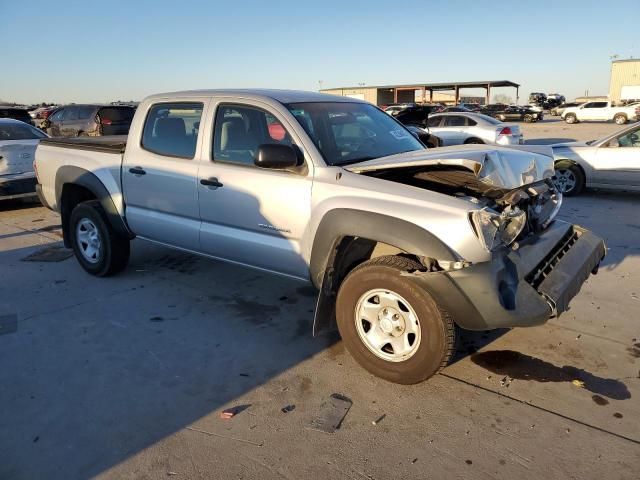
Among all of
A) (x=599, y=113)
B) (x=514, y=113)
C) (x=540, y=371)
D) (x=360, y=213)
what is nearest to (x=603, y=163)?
(x=540, y=371)

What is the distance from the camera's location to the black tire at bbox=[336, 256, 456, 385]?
10.0 feet

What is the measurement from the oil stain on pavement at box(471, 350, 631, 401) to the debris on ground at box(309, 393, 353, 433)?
107 cm

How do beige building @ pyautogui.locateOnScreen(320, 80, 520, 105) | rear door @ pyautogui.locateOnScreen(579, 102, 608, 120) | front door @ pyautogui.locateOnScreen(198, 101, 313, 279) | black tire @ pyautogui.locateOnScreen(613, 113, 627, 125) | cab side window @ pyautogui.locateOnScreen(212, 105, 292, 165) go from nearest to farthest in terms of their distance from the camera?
1. front door @ pyautogui.locateOnScreen(198, 101, 313, 279)
2. cab side window @ pyautogui.locateOnScreen(212, 105, 292, 165)
3. black tire @ pyautogui.locateOnScreen(613, 113, 627, 125)
4. rear door @ pyautogui.locateOnScreen(579, 102, 608, 120)
5. beige building @ pyautogui.locateOnScreen(320, 80, 520, 105)

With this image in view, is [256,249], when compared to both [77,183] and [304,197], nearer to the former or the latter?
[304,197]

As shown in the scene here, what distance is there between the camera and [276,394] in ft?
10.6

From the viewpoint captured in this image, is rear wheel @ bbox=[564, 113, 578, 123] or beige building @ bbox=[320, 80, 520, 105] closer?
rear wheel @ bbox=[564, 113, 578, 123]

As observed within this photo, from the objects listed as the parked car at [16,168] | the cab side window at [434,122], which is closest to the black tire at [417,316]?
the parked car at [16,168]

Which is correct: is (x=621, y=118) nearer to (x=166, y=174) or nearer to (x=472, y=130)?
(x=472, y=130)

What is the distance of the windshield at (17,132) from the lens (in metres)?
9.30

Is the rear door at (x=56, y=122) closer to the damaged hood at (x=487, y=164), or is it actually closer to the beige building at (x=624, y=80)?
the damaged hood at (x=487, y=164)

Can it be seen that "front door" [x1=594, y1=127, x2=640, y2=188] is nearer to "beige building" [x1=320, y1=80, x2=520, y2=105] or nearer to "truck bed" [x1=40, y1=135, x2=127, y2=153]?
"truck bed" [x1=40, y1=135, x2=127, y2=153]

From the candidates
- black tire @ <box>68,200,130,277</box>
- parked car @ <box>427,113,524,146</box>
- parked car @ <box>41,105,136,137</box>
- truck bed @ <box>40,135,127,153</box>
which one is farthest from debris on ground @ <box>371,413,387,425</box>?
parked car @ <box>41,105,136,137</box>

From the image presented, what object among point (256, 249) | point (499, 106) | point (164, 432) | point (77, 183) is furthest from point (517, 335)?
point (499, 106)

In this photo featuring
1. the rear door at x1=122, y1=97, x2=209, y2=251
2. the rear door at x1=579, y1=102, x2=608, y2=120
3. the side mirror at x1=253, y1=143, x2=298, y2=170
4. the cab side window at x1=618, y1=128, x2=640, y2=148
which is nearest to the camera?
the side mirror at x1=253, y1=143, x2=298, y2=170
